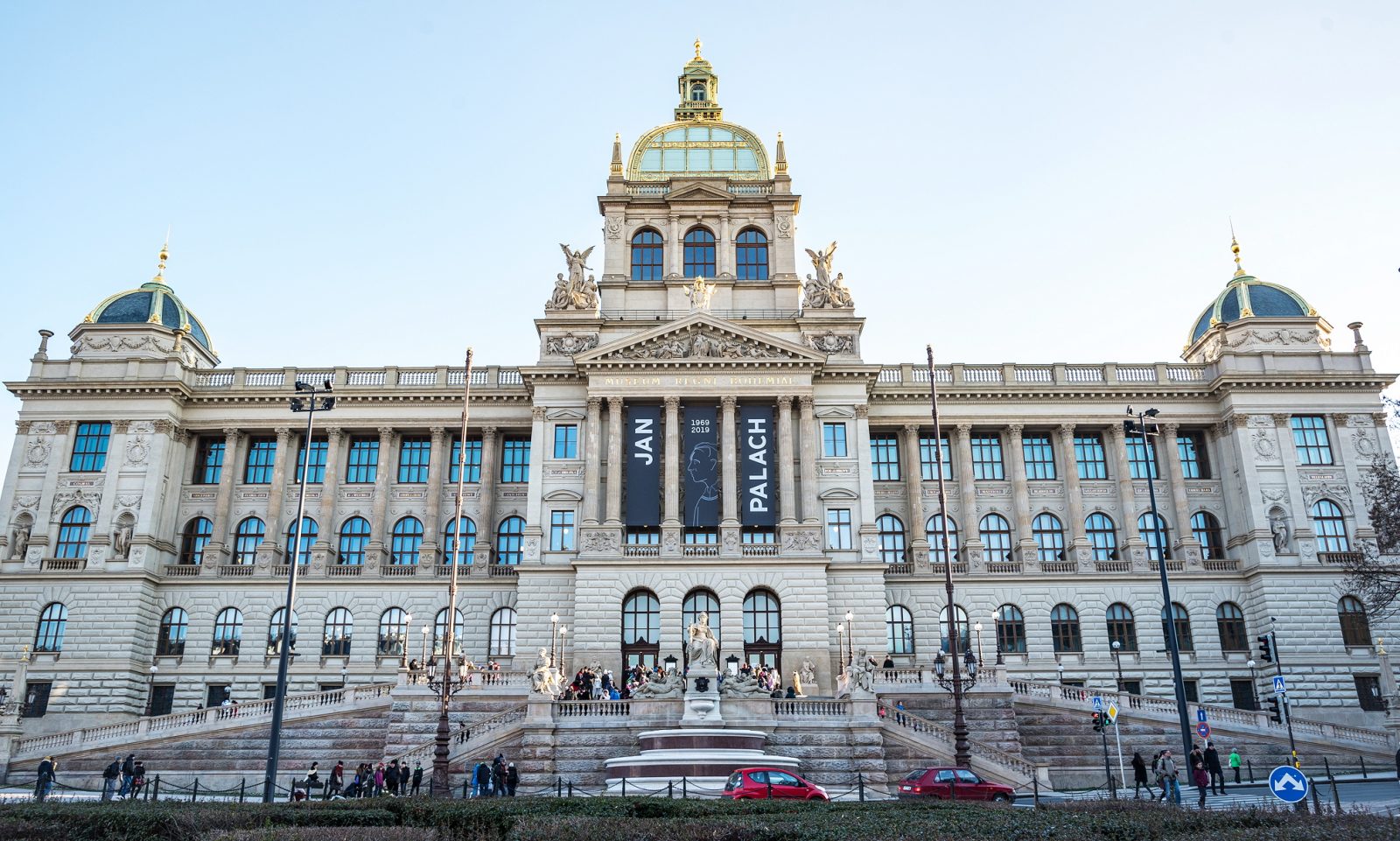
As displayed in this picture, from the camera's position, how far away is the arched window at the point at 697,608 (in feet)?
180

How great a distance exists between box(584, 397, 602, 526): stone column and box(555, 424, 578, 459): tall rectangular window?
726mm

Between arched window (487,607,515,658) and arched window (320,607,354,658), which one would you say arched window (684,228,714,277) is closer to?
arched window (487,607,515,658)

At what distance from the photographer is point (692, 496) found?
57281 millimetres

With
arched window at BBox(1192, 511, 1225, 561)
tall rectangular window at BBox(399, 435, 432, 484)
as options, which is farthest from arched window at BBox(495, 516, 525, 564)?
arched window at BBox(1192, 511, 1225, 561)

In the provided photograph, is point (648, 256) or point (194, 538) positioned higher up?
point (648, 256)

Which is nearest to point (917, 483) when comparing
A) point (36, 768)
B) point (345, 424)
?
point (345, 424)

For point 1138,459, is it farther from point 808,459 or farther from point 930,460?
point 808,459

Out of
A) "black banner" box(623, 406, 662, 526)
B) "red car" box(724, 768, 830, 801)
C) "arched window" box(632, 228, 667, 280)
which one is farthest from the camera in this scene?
"arched window" box(632, 228, 667, 280)

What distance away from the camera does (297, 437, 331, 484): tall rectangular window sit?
2566 inches

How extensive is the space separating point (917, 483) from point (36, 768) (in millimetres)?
44261

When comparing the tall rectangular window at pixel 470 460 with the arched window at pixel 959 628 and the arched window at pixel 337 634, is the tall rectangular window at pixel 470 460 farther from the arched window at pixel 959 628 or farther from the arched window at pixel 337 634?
the arched window at pixel 959 628

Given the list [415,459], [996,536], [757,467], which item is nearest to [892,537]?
[996,536]

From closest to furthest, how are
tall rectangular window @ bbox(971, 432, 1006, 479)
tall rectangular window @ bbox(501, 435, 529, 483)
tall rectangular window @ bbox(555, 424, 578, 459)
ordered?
tall rectangular window @ bbox(555, 424, 578, 459) < tall rectangular window @ bbox(971, 432, 1006, 479) < tall rectangular window @ bbox(501, 435, 529, 483)

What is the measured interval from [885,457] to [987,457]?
5.91 meters
